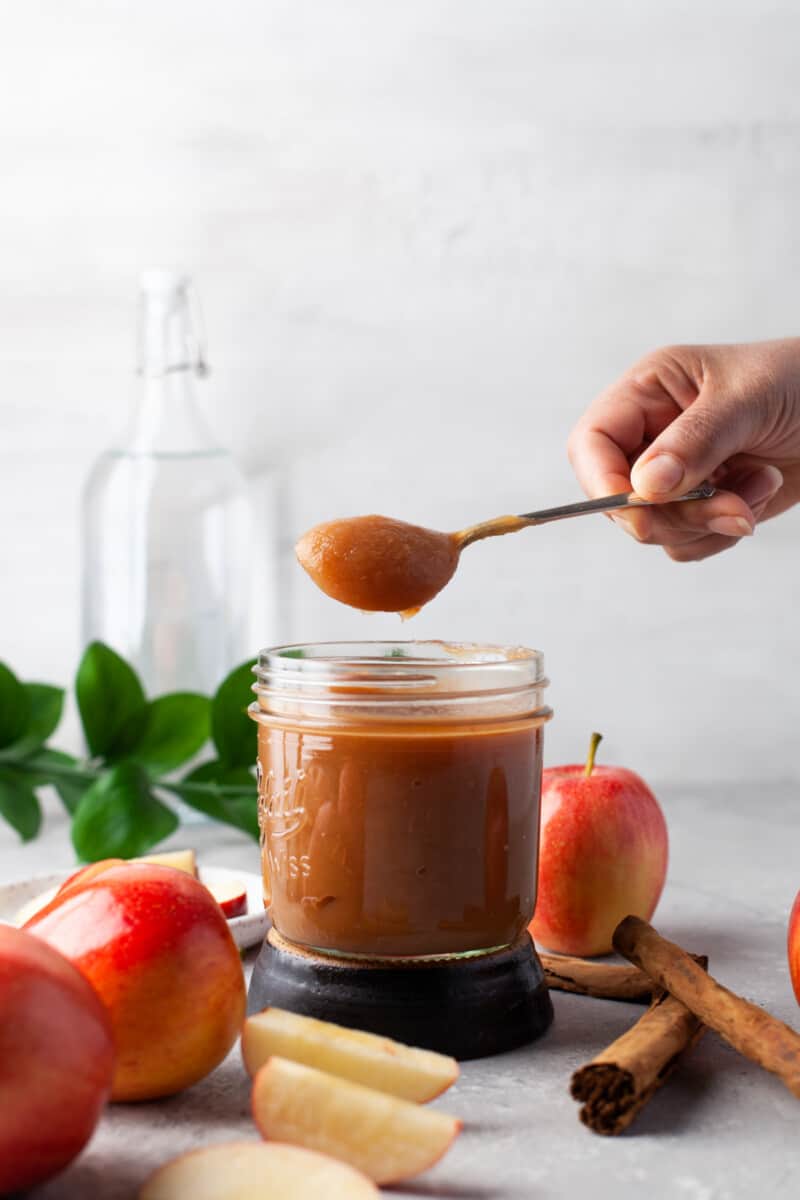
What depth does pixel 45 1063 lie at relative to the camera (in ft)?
2.35

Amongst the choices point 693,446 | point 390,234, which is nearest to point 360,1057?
point 693,446

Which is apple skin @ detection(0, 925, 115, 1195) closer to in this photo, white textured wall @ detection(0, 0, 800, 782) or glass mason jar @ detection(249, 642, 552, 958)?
glass mason jar @ detection(249, 642, 552, 958)

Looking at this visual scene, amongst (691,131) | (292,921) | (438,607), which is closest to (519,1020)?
(292,921)

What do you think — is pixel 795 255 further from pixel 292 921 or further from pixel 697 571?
pixel 292 921

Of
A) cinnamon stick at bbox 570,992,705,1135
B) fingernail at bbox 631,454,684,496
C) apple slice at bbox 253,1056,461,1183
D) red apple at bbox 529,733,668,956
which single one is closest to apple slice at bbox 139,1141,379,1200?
apple slice at bbox 253,1056,461,1183

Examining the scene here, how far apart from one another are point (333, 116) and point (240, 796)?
97 cm

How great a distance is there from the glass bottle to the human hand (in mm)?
603

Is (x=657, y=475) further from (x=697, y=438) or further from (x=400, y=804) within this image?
(x=400, y=804)

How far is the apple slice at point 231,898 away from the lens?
1.21 meters

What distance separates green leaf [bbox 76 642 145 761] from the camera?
1.66 m

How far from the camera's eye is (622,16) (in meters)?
1.93

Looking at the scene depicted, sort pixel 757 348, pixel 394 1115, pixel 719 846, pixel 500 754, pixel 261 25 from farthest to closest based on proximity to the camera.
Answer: pixel 261 25 → pixel 719 846 → pixel 757 348 → pixel 500 754 → pixel 394 1115

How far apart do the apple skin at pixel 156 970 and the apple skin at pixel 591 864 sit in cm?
41

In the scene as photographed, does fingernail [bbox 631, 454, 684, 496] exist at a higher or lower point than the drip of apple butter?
higher
